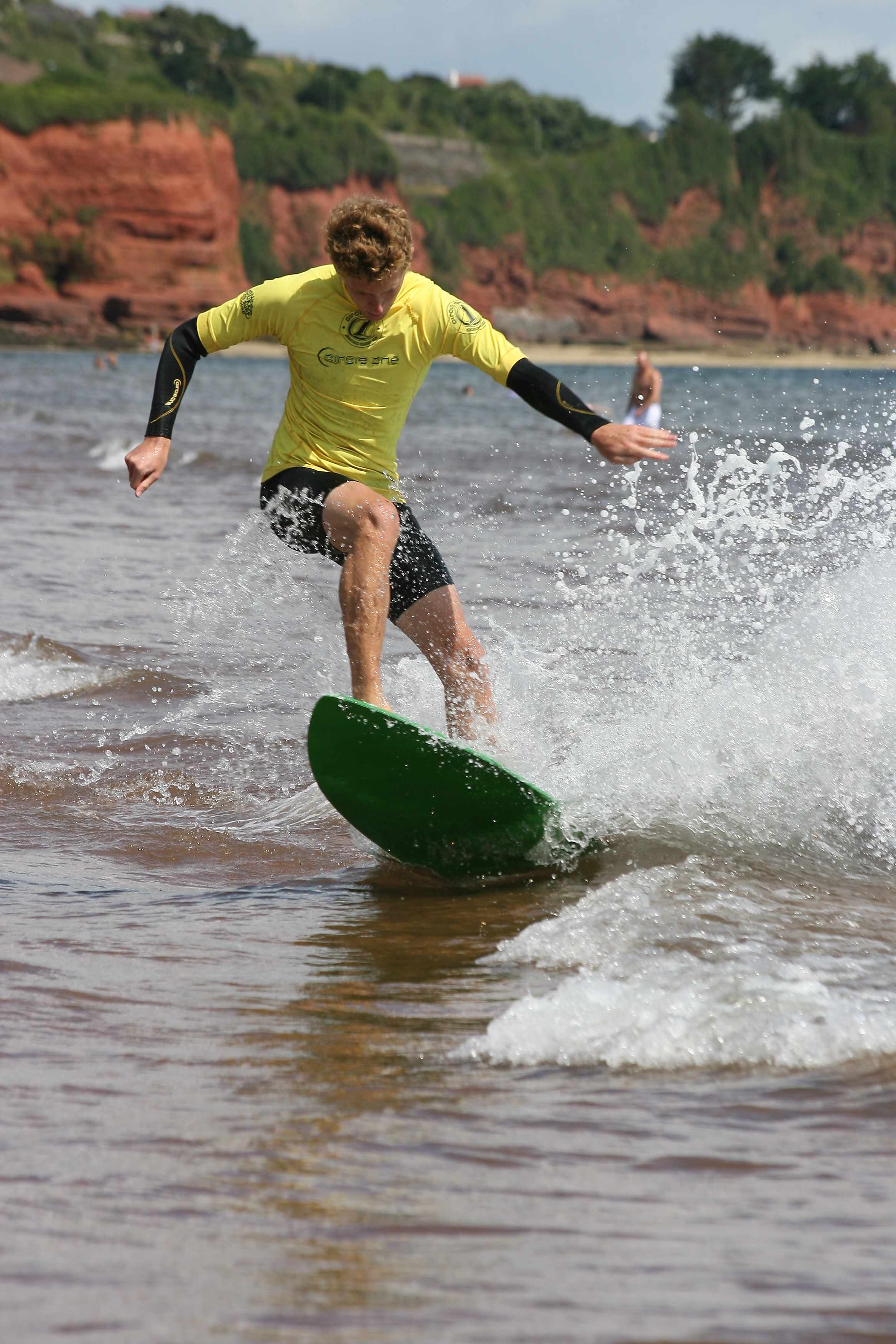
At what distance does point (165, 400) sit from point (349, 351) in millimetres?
622

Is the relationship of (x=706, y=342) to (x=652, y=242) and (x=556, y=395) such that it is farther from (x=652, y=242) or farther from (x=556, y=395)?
(x=556, y=395)

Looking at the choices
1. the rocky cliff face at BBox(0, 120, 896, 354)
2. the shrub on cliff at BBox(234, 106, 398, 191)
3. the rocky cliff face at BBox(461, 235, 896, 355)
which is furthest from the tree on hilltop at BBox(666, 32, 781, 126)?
the rocky cliff face at BBox(0, 120, 896, 354)

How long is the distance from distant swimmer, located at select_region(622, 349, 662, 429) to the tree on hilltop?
131004 mm

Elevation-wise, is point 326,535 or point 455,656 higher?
point 326,535

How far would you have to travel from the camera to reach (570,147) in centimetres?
13775

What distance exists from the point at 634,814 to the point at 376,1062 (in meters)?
1.91

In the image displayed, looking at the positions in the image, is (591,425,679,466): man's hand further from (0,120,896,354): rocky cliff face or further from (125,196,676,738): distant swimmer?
(0,120,896,354): rocky cliff face

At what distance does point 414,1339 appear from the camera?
81.4 inches

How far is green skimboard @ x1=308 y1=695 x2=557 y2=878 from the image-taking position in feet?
14.1

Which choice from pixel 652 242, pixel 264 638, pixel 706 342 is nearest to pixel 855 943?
pixel 264 638

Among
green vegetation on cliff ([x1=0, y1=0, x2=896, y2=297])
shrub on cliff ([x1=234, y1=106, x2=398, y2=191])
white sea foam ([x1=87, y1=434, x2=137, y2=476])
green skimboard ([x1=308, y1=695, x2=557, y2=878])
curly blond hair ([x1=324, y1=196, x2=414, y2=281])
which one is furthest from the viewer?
green vegetation on cliff ([x1=0, y1=0, x2=896, y2=297])

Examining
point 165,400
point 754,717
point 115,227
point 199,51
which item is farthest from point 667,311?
point 165,400

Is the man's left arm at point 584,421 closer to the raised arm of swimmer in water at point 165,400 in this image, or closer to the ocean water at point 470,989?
the ocean water at point 470,989

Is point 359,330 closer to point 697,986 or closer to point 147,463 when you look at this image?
point 147,463
